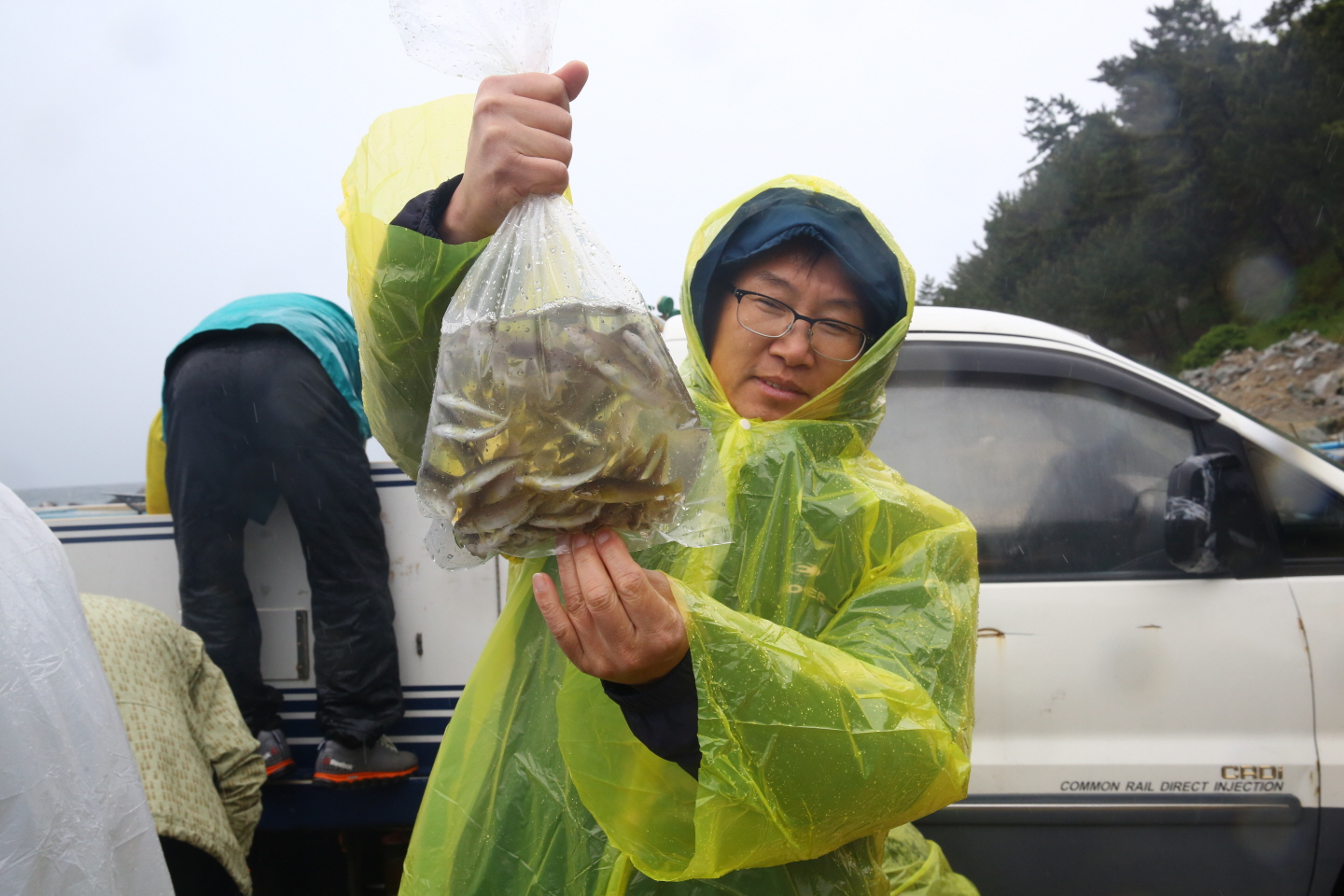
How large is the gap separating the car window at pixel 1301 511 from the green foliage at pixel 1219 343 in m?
25.9

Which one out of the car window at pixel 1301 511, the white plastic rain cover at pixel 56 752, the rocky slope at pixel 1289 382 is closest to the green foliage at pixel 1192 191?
the rocky slope at pixel 1289 382

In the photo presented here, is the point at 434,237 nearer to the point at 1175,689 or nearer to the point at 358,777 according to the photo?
the point at 358,777

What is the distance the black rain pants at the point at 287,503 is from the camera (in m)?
2.54

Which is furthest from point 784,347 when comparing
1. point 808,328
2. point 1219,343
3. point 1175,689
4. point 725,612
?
point 1219,343

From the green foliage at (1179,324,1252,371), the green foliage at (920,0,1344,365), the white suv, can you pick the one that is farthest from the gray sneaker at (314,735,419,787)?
the green foliage at (1179,324,1252,371)

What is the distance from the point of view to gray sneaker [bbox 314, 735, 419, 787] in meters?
2.56

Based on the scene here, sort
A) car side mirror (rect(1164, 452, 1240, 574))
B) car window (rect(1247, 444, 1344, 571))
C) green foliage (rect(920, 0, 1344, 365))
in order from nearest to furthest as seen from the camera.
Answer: car side mirror (rect(1164, 452, 1240, 574)), car window (rect(1247, 444, 1344, 571)), green foliage (rect(920, 0, 1344, 365))

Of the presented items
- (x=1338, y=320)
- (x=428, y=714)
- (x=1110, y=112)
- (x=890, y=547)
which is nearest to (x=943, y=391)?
(x=890, y=547)

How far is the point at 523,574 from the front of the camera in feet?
4.85

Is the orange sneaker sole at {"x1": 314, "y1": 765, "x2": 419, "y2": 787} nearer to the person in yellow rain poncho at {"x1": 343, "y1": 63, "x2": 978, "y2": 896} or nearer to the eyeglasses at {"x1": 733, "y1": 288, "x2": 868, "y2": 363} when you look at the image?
the person in yellow rain poncho at {"x1": 343, "y1": 63, "x2": 978, "y2": 896}

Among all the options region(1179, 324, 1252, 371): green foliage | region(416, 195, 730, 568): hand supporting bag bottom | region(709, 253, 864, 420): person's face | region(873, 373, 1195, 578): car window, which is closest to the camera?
region(416, 195, 730, 568): hand supporting bag bottom

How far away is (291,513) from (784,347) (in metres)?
1.70

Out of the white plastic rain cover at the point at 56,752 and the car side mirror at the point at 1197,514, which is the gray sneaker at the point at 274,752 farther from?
the car side mirror at the point at 1197,514

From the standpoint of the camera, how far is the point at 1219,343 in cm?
2486
